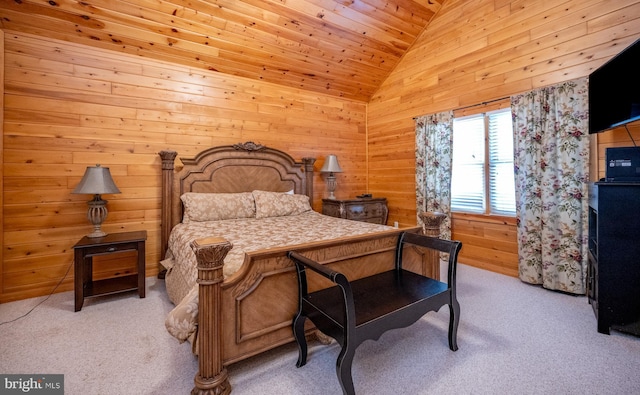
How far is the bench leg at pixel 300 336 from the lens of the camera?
5.37ft

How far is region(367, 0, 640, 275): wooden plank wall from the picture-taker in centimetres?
259

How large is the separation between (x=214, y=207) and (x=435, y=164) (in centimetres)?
287

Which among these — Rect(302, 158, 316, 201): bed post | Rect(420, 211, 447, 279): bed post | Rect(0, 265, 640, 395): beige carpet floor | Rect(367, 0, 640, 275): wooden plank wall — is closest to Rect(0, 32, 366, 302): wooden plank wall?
Rect(0, 265, 640, 395): beige carpet floor

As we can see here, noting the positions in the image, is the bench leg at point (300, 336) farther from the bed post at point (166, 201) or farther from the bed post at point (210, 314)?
the bed post at point (166, 201)

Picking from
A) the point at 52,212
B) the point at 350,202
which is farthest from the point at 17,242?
the point at 350,202

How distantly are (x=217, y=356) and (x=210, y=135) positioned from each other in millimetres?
2813

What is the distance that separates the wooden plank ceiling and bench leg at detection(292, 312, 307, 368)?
3.08 m

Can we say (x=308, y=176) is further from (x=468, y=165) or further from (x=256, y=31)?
(x=468, y=165)

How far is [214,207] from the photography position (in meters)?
3.07

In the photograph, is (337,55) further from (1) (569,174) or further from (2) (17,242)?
(2) (17,242)

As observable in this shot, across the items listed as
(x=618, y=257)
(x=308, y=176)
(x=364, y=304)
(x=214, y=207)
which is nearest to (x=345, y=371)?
(x=364, y=304)

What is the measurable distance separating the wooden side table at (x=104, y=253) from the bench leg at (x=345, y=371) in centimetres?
222

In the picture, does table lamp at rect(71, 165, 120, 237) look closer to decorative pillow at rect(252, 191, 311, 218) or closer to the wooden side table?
the wooden side table

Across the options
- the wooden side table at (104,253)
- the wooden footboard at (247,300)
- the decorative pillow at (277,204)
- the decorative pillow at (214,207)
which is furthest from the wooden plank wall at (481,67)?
the wooden side table at (104,253)
